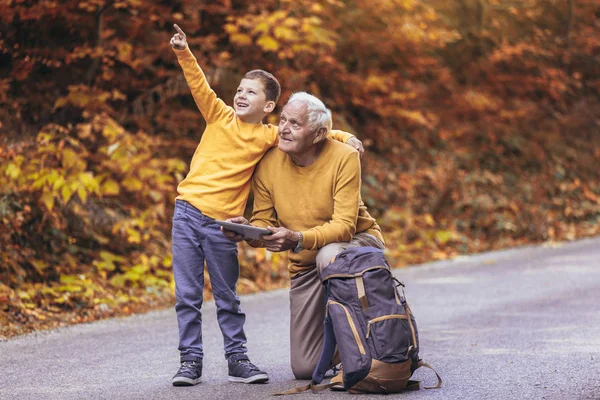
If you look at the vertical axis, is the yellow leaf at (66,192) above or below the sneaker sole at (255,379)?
above

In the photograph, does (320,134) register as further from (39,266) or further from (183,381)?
(39,266)

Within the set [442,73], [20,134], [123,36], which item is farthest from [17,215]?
[442,73]

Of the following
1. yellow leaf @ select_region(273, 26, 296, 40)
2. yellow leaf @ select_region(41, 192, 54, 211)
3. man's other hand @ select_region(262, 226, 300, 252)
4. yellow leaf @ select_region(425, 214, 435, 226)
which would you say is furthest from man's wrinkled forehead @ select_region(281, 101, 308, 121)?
yellow leaf @ select_region(425, 214, 435, 226)

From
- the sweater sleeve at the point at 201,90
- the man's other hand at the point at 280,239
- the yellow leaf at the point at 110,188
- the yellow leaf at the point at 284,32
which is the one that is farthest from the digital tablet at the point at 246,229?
the yellow leaf at the point at 284,32

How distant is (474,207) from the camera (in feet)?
48.4

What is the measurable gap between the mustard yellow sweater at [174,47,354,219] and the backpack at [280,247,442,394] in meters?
0.80

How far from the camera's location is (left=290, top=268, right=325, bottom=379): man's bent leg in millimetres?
5242

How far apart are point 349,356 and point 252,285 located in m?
4.89

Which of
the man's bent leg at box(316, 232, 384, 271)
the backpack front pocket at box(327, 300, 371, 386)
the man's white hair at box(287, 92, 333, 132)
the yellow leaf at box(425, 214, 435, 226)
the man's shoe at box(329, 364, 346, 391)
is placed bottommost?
the man's shoe at box(329, 364, 346, 391)

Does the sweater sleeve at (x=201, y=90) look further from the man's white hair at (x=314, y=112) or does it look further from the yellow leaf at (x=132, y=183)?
the yellow leaf at (x=132, y=183)

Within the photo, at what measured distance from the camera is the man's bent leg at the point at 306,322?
17.2 feet

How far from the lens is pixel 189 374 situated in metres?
5.07

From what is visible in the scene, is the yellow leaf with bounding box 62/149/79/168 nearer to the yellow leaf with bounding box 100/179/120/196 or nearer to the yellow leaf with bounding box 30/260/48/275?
the yellow leaf with bounding box 100/179/120/196

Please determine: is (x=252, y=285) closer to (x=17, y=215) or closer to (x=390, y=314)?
(x=17, y=215)
